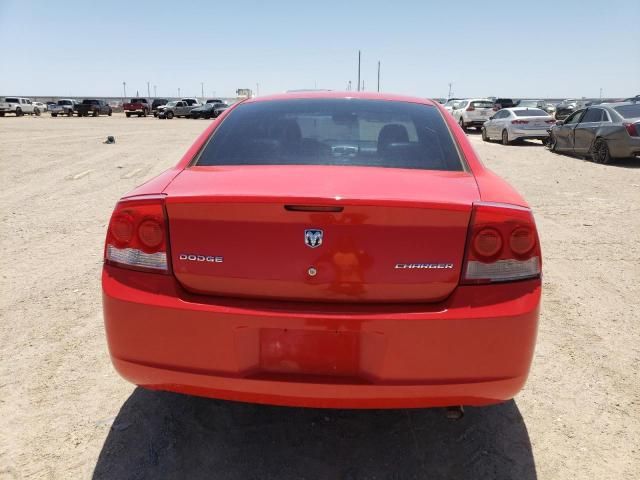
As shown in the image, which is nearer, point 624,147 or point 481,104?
point 624,147

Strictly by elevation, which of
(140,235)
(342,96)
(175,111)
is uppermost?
(342,96)

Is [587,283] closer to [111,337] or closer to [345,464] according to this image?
[345,464]

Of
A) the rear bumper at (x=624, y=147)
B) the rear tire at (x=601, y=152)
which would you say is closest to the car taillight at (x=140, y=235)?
the rear bumper at (x=624, y=147)

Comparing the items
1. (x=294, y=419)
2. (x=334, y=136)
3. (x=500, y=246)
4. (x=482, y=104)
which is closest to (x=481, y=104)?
(x=482, y=104)

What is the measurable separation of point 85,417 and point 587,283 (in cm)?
436

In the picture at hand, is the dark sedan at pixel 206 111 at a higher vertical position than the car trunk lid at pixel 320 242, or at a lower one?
lower

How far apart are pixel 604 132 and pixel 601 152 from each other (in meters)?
0.53

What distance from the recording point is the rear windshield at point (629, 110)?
13.7 meters

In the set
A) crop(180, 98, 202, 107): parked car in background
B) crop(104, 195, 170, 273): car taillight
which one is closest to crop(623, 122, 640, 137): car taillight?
crop(104, 195, 170, 273): car taillight

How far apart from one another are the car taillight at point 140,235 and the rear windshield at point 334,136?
0.62 meters

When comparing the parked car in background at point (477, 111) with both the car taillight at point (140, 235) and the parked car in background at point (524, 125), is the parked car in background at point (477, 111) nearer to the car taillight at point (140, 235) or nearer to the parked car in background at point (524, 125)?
the parked car in background at point (524, 125)

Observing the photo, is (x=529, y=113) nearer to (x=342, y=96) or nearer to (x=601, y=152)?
(x=601, y=152)

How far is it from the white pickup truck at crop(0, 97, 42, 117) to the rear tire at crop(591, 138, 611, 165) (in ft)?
164

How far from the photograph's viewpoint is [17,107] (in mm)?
49781
